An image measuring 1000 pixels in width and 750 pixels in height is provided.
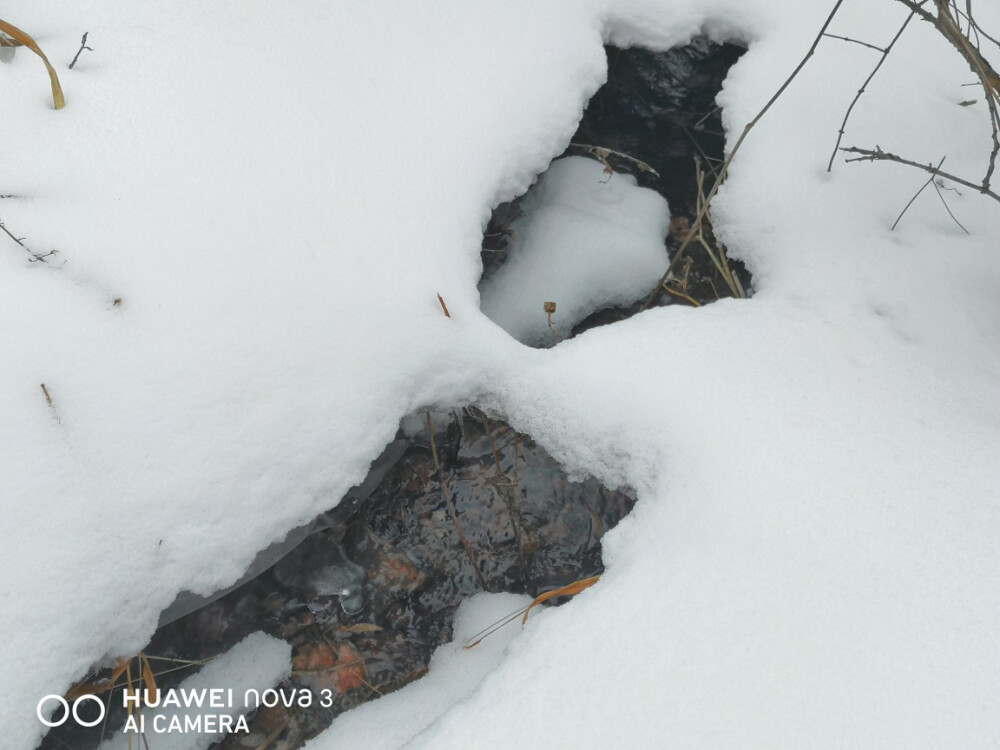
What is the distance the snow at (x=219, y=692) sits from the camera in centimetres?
132

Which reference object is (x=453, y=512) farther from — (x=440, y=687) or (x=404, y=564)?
(x=440, y=687)

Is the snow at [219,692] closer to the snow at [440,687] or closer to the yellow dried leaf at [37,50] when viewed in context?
the snow at [440,687]

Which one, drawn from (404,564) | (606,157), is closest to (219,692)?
(404,564)

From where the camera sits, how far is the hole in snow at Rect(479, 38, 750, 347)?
1.82m

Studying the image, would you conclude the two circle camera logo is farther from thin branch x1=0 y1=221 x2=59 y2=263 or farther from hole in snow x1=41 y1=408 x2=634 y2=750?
thin branch x1=0 y1=221 x2=59 y2=263

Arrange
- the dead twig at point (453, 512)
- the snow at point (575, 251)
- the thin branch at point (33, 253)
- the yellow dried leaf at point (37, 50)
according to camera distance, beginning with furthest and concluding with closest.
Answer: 1. the snow at point (575, 251)
2. the dead twig at point (453, 512)
3. the yellow dried leaf at point (37, 50)
4. the thin branch at point (33, 253)

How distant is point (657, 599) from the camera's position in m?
1.09

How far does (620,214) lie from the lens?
199cm

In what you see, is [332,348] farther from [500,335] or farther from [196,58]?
[196,58]

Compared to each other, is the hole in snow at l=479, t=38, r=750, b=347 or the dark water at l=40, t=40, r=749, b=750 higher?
the hole in snow at l=479, t=38, r=750, b=347

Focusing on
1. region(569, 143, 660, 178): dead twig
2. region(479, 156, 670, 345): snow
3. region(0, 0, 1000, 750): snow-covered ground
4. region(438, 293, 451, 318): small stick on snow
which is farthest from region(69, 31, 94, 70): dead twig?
region(569, 143, 660, 178): dead twig

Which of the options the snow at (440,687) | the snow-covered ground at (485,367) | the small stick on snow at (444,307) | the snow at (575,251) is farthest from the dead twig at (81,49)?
Answer: the snow at (440,687)

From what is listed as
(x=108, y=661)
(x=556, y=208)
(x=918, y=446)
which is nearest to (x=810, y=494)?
(x=918, y=446)

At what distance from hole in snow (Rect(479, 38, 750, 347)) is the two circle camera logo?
1171 mm
